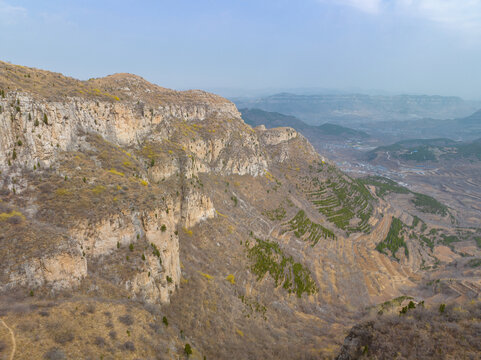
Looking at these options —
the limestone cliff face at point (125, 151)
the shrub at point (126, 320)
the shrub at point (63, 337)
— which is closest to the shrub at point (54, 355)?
the shrub at point (63, 337)

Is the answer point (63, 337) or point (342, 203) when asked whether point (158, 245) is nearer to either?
point (63, 337)

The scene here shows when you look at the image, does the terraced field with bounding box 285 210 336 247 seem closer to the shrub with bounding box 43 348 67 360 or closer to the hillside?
the hillside

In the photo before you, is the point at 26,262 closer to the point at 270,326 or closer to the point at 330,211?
the point at 270,326

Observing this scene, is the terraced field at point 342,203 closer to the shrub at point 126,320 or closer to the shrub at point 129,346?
the shrub at point 126,320

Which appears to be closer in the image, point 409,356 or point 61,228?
point 409,356

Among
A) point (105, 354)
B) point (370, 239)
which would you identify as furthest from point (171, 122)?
point (370, 239)

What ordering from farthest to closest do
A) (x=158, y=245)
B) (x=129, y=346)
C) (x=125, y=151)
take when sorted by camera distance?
(x=125, y=151)
(x=158, y=245)
(x=129, y=346)

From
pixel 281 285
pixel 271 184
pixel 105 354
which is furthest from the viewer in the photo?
pixel 271 184

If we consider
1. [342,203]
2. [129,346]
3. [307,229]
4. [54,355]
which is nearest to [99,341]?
[129,346]
